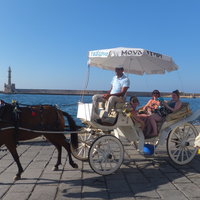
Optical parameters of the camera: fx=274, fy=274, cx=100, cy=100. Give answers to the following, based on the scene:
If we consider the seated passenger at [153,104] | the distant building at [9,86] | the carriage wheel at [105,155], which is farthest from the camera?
the distant building at [9,86]

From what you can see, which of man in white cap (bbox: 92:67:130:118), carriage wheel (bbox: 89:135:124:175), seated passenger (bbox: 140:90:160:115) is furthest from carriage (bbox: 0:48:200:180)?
seated passenger (bbox: 140:90:160:115)

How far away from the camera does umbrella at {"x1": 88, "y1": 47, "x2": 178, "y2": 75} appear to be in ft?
18.1

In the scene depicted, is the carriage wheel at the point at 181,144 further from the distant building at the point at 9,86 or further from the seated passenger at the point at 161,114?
the distant building at the point at 9,86

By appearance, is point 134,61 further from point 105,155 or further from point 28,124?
point 28,124

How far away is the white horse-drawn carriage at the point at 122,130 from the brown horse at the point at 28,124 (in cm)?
48

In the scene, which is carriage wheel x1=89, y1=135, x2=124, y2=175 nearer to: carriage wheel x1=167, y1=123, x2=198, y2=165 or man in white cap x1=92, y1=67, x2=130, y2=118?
man in white cap x1=92, y1=67, x2=130, y2=118

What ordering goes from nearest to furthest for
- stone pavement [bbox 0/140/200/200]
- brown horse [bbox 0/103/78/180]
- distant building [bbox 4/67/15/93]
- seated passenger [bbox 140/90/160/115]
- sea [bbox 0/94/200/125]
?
1. stone pavement [bbox 0/140/200/200]
2. brown horse [bbox 0/103/78/180]
3. seated passenger [bbox 140/90/160/115]
4. sea [bbox 0/94/200/125]
5. distant building [bbox 4/67/15/93]

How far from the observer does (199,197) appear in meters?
3.98

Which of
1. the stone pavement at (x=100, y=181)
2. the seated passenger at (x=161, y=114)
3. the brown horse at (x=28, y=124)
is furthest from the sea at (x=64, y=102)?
the stone pavement at (x=100, y=181)

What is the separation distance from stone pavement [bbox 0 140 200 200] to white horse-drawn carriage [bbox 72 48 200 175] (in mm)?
259

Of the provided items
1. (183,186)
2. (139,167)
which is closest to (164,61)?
(139,167)

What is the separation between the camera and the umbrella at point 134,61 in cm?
552

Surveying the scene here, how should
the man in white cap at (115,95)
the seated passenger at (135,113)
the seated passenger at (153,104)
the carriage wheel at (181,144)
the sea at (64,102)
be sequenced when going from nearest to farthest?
the man in white cap at (115,95) < the seated passenger at (135,113) < the carriage wheel at (181,144) < the seated passenger at (153,104) < the sea at (64,102)

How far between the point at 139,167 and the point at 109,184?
1.20 metres
